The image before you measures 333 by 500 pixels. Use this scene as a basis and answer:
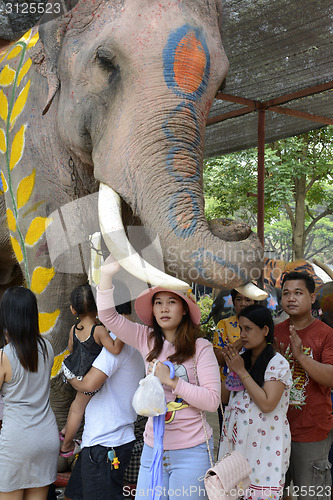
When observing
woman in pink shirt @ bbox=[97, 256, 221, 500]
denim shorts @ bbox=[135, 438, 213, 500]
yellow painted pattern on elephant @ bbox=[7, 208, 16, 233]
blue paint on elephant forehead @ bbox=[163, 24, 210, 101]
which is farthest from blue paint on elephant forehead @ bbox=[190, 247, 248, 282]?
yellow painted pattern on elephant @ bbox=[7, 208, 16, 233]

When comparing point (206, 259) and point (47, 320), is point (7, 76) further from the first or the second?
point (206, 259)

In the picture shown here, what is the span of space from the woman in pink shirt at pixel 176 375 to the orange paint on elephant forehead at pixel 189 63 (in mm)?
1013

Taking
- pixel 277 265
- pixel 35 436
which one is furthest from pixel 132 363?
pixel 277 265

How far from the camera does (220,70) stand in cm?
310

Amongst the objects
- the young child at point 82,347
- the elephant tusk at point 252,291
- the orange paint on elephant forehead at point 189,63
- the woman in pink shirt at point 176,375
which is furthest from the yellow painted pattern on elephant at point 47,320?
the orange paint on elephant forehead at point 189,63

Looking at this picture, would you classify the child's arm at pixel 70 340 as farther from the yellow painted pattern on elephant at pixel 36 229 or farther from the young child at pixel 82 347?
the yellow painted pattern on elephant at pixel 36 229

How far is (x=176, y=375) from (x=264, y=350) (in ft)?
2.32

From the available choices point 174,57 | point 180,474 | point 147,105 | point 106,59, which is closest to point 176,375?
point 180,474

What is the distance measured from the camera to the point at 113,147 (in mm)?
2936

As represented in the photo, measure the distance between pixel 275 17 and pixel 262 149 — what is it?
2.77 meters

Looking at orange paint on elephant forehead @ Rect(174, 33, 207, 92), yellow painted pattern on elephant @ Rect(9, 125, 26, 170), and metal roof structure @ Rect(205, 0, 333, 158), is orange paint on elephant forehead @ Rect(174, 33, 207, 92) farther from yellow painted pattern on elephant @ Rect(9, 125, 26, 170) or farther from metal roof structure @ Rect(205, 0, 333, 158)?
metal roof structure @ Rect(205, 0, 333, 158)

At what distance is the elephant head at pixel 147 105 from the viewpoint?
255 centimetres

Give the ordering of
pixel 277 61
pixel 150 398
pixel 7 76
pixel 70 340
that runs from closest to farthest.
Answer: pixel 150 398, pixel 70 340, pixel 7 76, pixel 277 61

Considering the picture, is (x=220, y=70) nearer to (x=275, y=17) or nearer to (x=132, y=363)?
(x=132, y=363)
